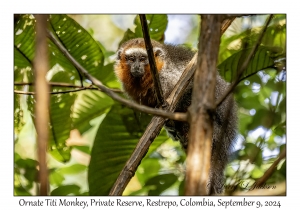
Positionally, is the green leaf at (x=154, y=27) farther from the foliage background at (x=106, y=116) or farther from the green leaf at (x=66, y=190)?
the green leaf at (x=66, y=190)

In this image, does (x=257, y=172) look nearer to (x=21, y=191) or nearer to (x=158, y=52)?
(x=158, y=52)

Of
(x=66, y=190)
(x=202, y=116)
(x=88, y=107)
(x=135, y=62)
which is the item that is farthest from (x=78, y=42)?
(x=202, y=116)

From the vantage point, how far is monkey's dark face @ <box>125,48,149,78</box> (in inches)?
177

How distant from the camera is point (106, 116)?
406 cm

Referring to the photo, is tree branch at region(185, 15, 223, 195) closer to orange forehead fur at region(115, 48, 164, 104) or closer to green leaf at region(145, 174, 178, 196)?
green leaf at region(145, 174, 178, 196)

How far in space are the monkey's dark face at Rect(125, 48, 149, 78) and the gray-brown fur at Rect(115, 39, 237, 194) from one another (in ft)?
0.25

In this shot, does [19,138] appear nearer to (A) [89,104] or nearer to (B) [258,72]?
(A) [89,104]

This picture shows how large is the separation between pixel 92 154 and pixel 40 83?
2679mm

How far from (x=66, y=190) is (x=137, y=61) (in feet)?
5.97

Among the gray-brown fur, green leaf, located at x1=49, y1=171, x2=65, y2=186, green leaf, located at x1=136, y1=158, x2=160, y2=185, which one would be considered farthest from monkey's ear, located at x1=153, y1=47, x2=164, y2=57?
green leaf, located at x1=49, y1=171, x2=65, y2=186

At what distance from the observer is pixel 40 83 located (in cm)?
121

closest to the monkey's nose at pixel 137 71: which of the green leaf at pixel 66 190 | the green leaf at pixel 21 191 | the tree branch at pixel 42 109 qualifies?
the green leaf at pixel 66 190

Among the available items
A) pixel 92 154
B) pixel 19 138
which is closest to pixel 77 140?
pixel 92 154
